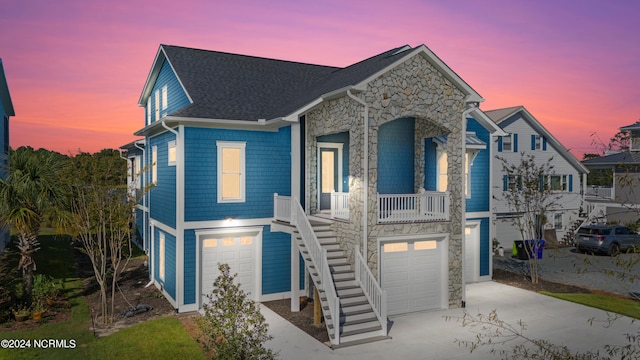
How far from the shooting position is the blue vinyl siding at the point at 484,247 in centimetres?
1980

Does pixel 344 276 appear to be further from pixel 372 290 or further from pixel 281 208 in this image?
pixel 281 208

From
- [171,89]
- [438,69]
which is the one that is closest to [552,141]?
[438,69]

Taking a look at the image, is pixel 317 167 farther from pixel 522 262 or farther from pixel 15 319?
pixel 522 262

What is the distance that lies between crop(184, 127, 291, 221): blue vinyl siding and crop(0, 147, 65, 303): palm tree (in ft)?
14.7

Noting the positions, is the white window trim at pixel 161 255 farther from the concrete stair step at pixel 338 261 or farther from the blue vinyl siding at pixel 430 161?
the blue vinyl siding at pixel 430 161

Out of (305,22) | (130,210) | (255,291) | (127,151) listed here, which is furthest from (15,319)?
(127,151)

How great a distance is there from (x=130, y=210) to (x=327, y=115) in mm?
7185

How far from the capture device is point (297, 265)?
15492 mm

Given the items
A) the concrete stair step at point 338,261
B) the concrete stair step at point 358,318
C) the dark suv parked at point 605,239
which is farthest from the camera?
the dark suv parked at point 605,239

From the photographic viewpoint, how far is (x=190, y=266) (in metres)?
15.6

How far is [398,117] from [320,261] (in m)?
4.97

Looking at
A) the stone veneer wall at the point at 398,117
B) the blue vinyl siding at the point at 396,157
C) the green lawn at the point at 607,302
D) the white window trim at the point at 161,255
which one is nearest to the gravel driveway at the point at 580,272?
the green lawn at the point at 607,302

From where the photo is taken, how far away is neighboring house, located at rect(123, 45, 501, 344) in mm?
13844

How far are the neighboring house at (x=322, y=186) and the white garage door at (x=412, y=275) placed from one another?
4 centimetres
